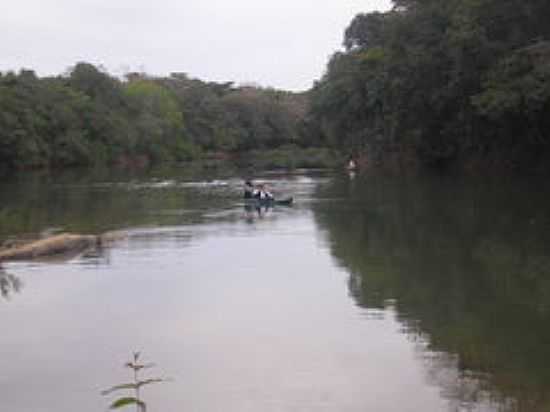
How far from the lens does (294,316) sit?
16203 mm

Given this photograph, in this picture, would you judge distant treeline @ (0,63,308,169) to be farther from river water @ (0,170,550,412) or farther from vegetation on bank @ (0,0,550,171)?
river water @ (0,170,550,412)

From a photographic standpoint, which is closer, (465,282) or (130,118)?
(465,282)

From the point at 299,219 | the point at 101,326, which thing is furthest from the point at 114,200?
the point at 101,326

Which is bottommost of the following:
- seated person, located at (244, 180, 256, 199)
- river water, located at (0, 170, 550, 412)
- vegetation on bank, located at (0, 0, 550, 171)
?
river water, located at (0, 170, 550, 412)

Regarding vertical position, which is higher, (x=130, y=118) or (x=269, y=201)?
(x=130, y=118)

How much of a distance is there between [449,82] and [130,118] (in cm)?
6778

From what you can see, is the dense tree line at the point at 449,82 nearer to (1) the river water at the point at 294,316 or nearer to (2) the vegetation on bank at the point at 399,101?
(2) the vegetation on bank at the point at 399,101

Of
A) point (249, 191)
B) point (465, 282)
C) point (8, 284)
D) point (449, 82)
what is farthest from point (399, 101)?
point (8, 284)

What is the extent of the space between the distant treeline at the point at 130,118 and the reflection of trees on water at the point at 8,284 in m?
64.6

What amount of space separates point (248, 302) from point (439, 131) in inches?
1707

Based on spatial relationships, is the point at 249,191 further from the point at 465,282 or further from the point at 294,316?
the point at 294,316

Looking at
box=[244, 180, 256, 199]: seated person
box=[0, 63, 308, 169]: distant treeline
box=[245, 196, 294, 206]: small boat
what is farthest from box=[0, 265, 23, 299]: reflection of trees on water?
box=[0, 63, 308, 169]: distant treeline

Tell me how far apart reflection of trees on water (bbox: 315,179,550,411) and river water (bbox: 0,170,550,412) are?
0.16ft

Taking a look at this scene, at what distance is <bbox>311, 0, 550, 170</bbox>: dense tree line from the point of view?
45.9m
